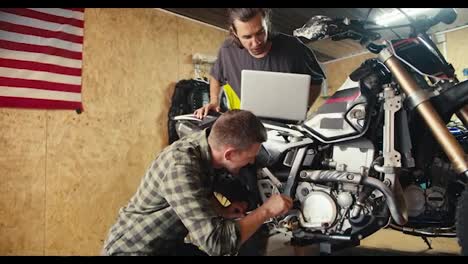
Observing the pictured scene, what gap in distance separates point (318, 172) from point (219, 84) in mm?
1053

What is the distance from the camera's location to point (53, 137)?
2.62 meters

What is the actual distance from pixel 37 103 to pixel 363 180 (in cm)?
234

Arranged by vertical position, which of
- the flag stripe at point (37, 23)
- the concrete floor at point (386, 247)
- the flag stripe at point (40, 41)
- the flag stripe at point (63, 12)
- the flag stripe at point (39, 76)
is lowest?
the concrete floor at point (386, 247)

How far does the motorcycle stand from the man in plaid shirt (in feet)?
0.84

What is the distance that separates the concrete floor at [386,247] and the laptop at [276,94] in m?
0.77

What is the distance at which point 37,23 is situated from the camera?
2.56 metres

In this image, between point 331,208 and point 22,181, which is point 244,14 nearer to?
point 331,208

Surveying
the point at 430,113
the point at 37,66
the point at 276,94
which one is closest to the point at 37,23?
the point at 37,66

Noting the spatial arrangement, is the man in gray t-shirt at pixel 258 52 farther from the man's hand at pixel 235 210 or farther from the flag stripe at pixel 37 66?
the flag stripe at pixel 37 66

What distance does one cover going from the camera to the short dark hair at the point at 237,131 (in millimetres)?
1267

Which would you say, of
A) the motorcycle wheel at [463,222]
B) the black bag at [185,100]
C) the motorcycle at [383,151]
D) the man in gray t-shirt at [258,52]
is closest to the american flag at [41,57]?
the black bag at [185,100]

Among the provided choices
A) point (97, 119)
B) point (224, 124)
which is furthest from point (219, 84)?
point (97, 119)

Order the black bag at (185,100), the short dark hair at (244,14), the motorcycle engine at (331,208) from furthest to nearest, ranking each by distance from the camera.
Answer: the black bag at (185,100) < the short dark hair at (244,14) < the motorcycle engine at (331,208)

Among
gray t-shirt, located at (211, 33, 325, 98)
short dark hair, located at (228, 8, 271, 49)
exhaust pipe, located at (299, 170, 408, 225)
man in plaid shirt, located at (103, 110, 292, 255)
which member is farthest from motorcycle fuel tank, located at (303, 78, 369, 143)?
short dark hair, located at (228, 8, 271, 49)
